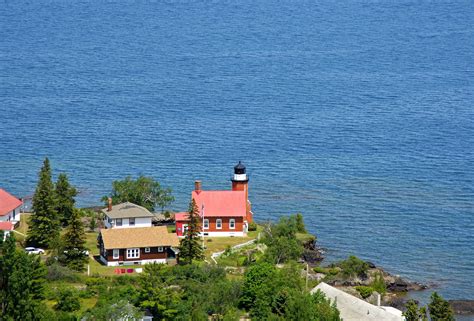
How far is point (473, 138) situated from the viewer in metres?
125

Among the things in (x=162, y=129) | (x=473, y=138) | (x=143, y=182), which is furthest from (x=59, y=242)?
(x=473, y=138)

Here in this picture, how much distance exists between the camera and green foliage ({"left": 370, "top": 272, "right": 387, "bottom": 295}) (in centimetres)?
7896

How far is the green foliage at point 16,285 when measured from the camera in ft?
202

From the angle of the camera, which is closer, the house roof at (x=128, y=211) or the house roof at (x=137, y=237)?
the house roof at (x=137, y=237)

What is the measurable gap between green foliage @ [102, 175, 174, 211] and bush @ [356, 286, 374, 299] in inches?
764

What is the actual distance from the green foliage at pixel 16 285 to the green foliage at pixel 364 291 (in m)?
21.9

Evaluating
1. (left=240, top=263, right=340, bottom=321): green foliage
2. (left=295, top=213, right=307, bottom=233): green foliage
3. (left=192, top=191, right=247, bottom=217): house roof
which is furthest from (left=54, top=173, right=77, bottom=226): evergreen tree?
(left=240, top=263, right=340, bottom=321): green foliage

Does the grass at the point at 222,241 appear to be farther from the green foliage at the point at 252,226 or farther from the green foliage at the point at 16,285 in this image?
the green foliage at the point at 16,285

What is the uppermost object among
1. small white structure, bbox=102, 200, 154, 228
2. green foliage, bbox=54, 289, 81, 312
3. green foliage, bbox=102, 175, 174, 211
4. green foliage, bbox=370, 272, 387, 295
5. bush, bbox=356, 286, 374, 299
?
green foliage, bbox=102, 175, 174, 211

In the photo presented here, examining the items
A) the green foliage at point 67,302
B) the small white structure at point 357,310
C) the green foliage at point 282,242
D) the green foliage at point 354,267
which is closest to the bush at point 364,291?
the green foliage at point 354,267

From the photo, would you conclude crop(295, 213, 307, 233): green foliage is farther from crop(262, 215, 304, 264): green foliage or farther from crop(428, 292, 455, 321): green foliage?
crop(428, 292, 455, 321): green foliage

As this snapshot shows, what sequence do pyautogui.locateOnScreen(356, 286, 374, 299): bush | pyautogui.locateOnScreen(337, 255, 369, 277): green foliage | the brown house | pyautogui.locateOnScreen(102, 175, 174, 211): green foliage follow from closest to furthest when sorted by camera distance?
1. pyautogui.locateOnScreen(356, 286, 374, 299): bush
2. the brown house
3. pyautogui.locateOnScreen(337, 255, 369, 277): green foliage
4. pyautogui.locateOnScreen(102, 175, 174, 211): green foliage

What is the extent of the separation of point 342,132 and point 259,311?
6109 cm

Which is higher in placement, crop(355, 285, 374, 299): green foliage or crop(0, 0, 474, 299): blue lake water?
crop(0, 0, 474, 299): blue lake water
